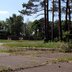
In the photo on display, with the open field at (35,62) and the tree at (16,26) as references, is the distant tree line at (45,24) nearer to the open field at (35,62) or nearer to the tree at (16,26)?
the tree at (16,26)

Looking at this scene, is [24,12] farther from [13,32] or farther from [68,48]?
[68,48]

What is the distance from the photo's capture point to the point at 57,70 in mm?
15422

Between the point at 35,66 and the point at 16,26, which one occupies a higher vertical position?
the point at 16,26

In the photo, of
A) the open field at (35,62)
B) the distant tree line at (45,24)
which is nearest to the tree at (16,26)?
the distant tree line at (45,24)

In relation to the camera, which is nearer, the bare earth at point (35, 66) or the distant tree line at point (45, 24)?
the bare earth at point (35, 66)

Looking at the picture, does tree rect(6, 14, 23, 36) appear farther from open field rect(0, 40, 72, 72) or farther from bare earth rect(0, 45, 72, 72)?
bare earth rect(0, 45, 72, 72)

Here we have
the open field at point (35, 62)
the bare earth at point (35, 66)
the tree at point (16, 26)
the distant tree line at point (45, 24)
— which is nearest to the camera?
the bare earth at point (35, 66)

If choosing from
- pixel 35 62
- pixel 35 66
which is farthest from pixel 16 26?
pixel 35 66

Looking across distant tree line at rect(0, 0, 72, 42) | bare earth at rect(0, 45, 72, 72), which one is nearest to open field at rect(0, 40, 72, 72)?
bare earth at rect(0, 45, 72, 72)

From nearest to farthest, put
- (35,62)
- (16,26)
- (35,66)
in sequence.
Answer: (35,66) → (35,62) → (16,26)

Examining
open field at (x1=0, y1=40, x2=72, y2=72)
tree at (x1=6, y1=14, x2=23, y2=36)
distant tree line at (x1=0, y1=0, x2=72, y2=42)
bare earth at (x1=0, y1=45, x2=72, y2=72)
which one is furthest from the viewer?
tree at (x1=6, y1=14, x2=23, y2=36)

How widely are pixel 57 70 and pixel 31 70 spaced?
126 centimetres

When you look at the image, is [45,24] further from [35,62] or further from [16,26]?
[16,26]

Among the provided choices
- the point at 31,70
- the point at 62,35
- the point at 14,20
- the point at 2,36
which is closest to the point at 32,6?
the point at 2,36
